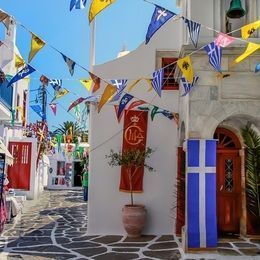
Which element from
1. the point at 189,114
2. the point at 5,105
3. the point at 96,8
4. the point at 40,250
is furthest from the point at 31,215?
the point at 96,8

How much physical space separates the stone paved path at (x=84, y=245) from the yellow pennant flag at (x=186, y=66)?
3.91 metres

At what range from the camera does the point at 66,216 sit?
46.8ft

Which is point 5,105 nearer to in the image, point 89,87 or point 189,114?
point 89,87

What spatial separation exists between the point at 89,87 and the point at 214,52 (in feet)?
12.8

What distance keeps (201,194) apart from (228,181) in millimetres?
2122

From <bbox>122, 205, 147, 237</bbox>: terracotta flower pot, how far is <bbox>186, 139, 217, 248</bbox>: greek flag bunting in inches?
81.3

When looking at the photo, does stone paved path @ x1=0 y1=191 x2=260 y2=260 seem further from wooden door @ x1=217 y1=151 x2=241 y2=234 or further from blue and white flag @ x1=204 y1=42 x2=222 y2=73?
blue and white flag @ x1=204 y1=42 x2=222 y2=73

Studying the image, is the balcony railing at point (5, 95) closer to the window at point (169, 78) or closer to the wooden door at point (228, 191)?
the window at point (169, 78)

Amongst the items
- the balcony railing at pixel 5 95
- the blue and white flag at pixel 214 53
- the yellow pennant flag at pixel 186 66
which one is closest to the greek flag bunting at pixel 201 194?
the yellow pennant flag at pixel 186 66

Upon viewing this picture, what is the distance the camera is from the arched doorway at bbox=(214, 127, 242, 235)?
33.6 ft

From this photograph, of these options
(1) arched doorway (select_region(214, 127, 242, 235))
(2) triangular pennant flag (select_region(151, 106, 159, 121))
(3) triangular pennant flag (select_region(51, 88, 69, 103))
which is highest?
(3) triangular pennant flag (select_region(51, 88, 69, 103))

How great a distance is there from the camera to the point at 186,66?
8.08 m

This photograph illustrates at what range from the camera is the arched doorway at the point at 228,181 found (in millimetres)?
10227

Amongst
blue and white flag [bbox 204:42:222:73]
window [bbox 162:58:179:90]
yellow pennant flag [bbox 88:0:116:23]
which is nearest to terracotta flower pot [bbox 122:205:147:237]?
window [bbox 162:58:179:90]
